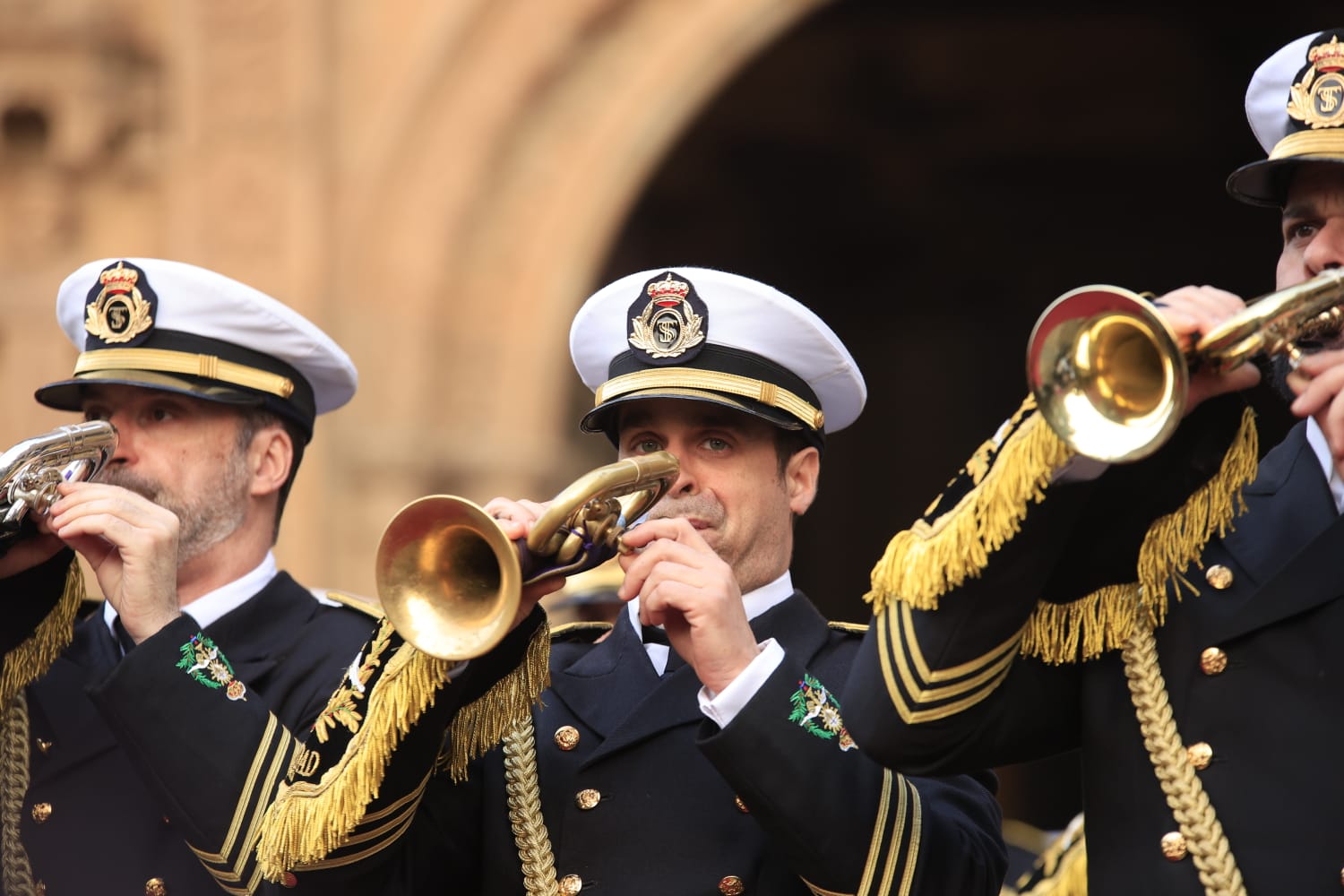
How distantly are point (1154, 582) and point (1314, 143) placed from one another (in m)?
0.66

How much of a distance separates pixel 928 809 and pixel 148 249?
5.87 metres

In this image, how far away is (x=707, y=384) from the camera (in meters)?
3.63

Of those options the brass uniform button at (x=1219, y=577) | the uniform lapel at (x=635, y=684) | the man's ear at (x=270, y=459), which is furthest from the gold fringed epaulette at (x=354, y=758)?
the brass uniform button at (x=1219, y=577)

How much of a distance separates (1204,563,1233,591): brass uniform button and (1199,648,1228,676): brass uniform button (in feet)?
0.31

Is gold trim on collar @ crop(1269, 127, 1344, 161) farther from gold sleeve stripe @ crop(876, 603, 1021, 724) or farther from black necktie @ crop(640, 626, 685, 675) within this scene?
black necktie @ crop(640, 626, 685, 675)

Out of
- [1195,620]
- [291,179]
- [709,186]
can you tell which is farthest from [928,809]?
[709,186]

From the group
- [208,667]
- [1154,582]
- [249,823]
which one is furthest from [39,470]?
[1154,582]

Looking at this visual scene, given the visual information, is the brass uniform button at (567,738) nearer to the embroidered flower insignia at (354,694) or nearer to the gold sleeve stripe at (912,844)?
the embroidered flower insignia at (354,694)

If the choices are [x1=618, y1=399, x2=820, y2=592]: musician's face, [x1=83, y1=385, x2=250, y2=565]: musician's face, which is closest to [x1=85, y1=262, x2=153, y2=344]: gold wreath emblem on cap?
[x1=83, y1=385, x2=250, y2=565]: musician's face

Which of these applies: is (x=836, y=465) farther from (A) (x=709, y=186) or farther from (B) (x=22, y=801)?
(B) (x=22, y=801)

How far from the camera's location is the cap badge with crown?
3684 mm

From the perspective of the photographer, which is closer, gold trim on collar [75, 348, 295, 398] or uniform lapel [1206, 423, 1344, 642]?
uniform lapel [1206, 423, 1344, 642]

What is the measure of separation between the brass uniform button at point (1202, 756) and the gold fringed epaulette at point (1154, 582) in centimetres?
19

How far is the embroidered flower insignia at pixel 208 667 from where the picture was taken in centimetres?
365
